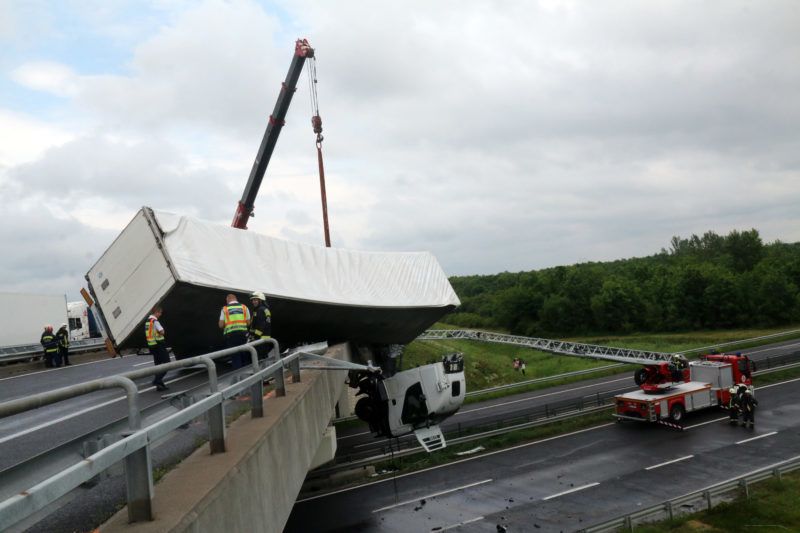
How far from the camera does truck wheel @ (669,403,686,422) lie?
2245 cm

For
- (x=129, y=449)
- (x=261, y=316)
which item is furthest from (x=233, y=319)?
(x=129, y=449)

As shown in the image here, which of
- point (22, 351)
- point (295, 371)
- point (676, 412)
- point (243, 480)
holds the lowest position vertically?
point (676, 412)

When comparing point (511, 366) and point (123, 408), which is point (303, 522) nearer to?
point (123, 408)

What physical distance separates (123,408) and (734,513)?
42.4 feet

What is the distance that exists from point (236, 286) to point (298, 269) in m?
3.19

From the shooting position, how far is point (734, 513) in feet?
44.3

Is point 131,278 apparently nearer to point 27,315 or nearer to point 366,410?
point 366,410

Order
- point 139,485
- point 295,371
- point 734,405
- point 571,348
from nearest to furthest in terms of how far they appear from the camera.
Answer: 1. point 139,485
2. point 295,371
3. point 734,405
4. point 571,348

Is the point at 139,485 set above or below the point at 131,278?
below

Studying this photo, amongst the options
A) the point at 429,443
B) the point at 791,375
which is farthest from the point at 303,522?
the point at 791,375

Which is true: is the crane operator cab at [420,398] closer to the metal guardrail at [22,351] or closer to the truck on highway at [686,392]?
the truck on highway at [686,392]

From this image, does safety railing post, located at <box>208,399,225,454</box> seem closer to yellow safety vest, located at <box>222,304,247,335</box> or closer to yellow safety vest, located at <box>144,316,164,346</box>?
yellow safety vest, located at <box>222,304,247,335</box>

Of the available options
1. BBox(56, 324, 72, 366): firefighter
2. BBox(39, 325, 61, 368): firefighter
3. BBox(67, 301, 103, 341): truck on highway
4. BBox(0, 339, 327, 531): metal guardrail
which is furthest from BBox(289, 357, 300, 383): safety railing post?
BBox(67, 301, 103, 341): truck on highway

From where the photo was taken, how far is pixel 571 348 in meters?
42.9
